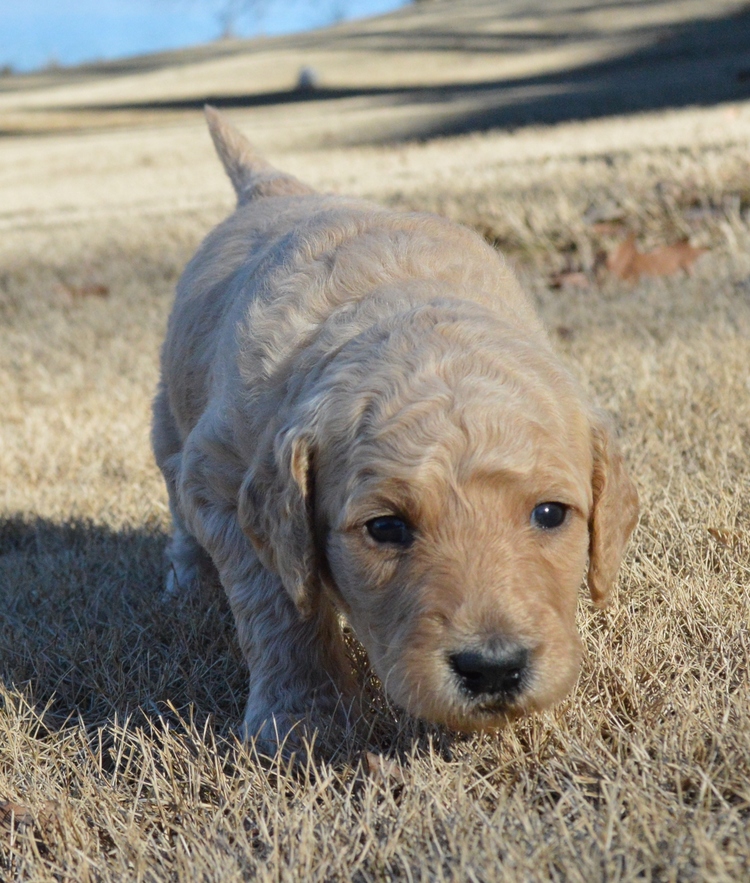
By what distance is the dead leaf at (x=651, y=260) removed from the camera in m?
6.77

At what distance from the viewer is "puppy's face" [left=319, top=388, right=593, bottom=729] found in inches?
81.2

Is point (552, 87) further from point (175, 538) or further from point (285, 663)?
point (285, 663)

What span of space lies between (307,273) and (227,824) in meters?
1.51

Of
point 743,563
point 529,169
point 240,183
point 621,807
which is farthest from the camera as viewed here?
point 529,169

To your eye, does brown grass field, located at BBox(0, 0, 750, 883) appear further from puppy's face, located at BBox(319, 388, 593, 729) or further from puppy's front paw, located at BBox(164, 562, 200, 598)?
puppy's face, located at BBox(319, 388, 593, 729)

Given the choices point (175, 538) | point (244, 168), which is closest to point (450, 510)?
point (175, 538)

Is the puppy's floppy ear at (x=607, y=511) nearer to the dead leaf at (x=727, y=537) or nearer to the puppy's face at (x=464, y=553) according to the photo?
the puppy's face at (x=464, y=553)

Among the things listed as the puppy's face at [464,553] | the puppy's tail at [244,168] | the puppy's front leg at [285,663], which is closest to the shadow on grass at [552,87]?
the puppy's tail at [244,168]

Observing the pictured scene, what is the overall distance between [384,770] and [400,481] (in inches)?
→ 23.3

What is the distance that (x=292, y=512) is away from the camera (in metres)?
2.43

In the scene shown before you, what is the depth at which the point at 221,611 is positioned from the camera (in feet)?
10.6

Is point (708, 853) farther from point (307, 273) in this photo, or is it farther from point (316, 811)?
point (307, 273)

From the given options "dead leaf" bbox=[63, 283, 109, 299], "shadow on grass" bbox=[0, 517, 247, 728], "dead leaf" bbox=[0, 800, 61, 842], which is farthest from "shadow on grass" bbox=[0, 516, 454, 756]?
"dead leaf" bbox=[63, 283, 109, 299]

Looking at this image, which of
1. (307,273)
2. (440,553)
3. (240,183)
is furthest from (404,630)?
(240,183)
